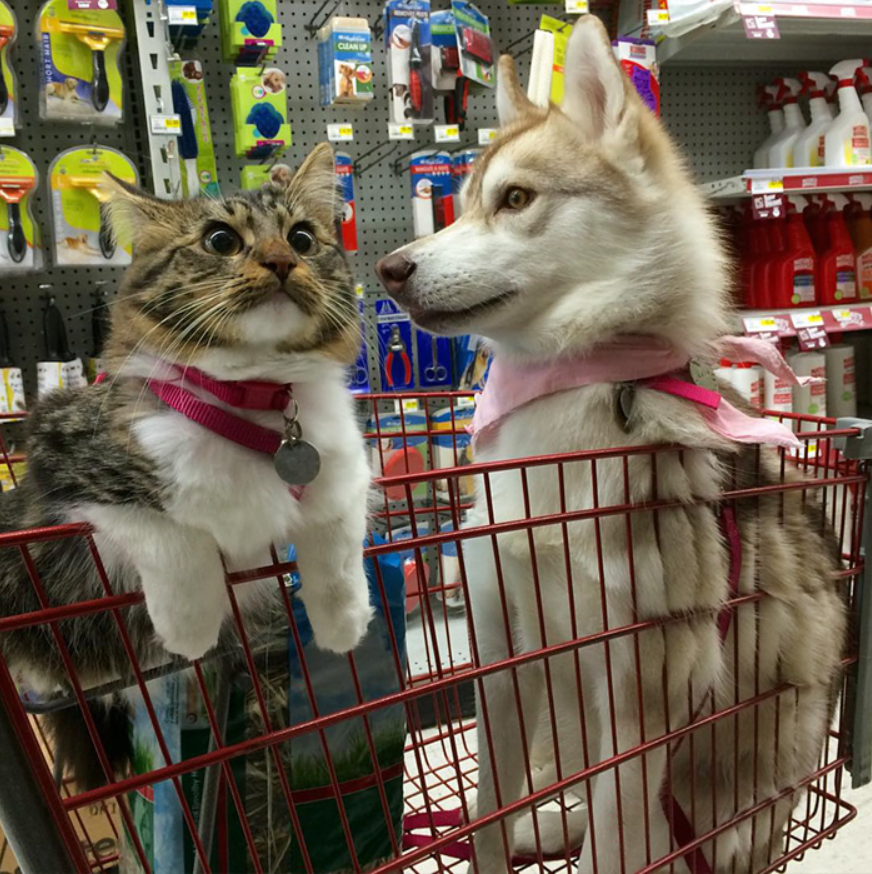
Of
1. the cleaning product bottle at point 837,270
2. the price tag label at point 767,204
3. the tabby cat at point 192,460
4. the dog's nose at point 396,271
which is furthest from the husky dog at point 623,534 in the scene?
the cleaning product bottle at point 837,270

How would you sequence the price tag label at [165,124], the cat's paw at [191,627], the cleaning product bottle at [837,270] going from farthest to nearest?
the cleaning product bottle at [837,270] → the price tag label at [165,124] → the cat's paw at [191,627]

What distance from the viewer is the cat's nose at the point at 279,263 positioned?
0.85 metres

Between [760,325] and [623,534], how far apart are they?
193 cm

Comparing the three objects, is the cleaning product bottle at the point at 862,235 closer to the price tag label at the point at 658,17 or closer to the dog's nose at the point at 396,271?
the price tag label at the point at 658,17

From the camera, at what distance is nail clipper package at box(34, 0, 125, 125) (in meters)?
2.10

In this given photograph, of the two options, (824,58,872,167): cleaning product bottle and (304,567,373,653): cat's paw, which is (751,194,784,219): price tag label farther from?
(304,567,373,653): cat's paw

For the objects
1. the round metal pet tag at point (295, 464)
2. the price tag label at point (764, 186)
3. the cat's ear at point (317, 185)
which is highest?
the price tag label at point (764, 186)

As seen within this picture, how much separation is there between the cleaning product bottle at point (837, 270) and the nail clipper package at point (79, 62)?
252 cm

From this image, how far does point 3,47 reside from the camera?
2.08 m

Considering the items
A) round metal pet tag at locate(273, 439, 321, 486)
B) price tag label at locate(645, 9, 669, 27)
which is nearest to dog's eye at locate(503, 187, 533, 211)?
round metal pet tag at locate(273, 439, 321, 486)

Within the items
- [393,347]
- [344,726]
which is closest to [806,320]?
[393,347]

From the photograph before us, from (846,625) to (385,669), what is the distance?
767mm

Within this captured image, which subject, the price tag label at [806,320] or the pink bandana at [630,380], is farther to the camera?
the price tag label at [806,320]

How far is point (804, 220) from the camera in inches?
120
